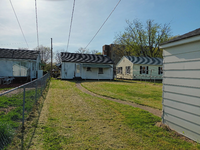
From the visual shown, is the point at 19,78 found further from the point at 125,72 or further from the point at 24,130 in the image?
the point at 125,72

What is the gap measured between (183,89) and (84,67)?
19.9m

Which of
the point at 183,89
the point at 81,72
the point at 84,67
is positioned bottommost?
the point at 183,89

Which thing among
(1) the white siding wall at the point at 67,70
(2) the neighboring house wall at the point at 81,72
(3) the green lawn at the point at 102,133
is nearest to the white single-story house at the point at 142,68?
(2) the neighboring house wall at the point at 81,72

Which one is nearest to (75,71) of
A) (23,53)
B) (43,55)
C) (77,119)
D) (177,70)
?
(23,53)

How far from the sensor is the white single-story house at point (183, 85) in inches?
135

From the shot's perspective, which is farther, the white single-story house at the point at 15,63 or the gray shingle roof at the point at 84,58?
the gray shingle roof at the point at 84,58

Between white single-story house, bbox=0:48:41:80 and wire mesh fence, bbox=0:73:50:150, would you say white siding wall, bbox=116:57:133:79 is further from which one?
wire mesh fence, bbox=0:73:50:150

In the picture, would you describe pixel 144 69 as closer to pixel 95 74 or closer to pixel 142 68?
pixel 142 68

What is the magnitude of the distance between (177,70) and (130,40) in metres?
33.2

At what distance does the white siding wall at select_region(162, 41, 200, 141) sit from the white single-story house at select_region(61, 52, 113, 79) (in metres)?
18.4

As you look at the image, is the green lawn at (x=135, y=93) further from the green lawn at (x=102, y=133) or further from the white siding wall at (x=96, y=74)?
the white siding wall at (x=96, y=74)

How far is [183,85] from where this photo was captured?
3.77 metres

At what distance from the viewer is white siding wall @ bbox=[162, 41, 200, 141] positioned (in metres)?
3.42

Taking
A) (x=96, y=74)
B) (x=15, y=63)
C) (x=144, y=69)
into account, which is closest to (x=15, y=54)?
(x=15, y=63)
